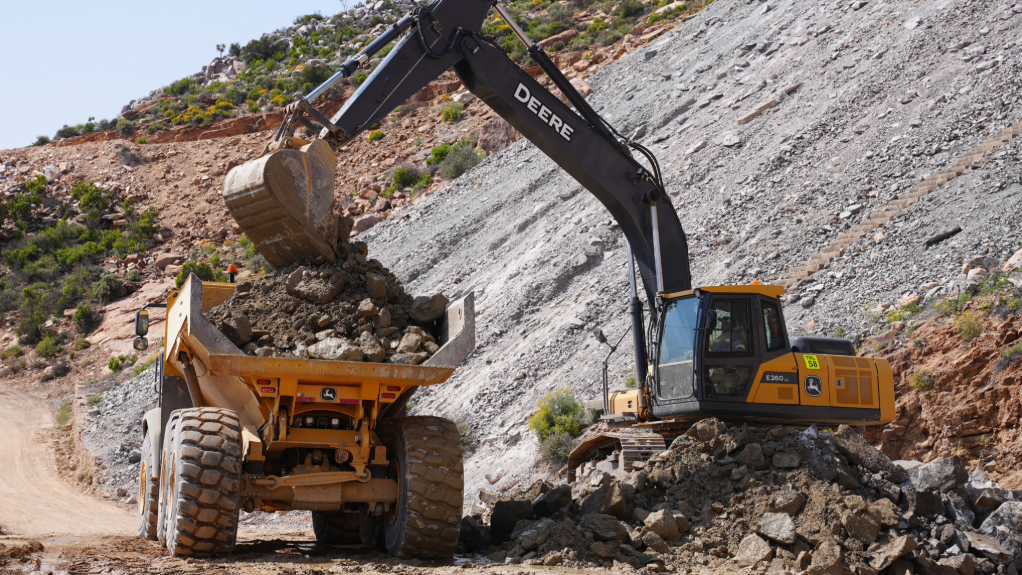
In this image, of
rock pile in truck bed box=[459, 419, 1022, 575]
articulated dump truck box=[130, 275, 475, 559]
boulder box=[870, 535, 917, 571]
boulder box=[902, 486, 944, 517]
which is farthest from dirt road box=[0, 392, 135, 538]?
boulder box=[902, 486, 944, 517]

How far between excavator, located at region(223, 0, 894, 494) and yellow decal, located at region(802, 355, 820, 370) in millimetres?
14

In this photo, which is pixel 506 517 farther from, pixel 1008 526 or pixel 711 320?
pixel 1008 526

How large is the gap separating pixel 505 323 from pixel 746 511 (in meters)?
10.9

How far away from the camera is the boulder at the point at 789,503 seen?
293 inches

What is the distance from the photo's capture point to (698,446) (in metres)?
8.46

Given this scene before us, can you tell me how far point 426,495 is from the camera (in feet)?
24.4

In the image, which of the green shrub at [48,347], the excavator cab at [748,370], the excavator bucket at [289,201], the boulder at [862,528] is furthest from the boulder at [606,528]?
the green shrub at [48,347]

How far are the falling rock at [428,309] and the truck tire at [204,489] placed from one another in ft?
6.43

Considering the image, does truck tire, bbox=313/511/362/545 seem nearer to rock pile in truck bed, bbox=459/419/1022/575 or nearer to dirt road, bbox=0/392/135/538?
rock pile in truck bed, bbox=459/419/1022/575

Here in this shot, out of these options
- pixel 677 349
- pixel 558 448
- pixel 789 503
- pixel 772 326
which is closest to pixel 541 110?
pixel 677 349

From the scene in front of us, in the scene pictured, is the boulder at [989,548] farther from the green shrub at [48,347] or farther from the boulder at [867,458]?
the green shrub at [48,347]

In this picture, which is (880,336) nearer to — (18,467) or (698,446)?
(698,446)

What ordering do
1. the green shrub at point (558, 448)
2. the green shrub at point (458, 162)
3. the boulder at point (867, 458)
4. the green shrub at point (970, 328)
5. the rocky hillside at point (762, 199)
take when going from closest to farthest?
1. the boulder at point (867, 458)
2. the green shrub at point (970, 328)
3. the green shrub at point (558, 448)
4. the rocky hillside at point (762, 199)
5. the green shrub at point (458, 162)

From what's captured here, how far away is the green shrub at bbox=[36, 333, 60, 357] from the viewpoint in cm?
2939
